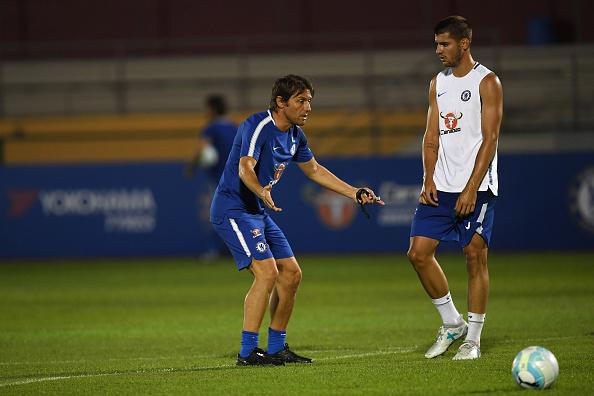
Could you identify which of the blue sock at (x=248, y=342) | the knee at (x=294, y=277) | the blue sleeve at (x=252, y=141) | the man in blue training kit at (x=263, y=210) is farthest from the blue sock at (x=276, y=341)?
the blue sleeve at (x=252, y=141)

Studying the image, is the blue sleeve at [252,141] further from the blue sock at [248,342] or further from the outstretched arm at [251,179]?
the blue sock at [248,342]

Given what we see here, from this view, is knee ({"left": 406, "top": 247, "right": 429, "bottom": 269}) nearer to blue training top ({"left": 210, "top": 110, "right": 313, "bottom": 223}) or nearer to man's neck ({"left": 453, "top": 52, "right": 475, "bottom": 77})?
blue training top ({"left": 210, "top": 110, "right": 313, "bottom": 223})

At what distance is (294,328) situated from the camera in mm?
11109

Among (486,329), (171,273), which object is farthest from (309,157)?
(171,273)

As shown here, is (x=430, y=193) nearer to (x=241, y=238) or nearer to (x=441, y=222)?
(x=441, y=222)

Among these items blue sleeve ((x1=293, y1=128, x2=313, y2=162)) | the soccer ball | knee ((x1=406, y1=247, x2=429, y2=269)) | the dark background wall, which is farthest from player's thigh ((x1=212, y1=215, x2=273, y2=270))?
the dark background wall

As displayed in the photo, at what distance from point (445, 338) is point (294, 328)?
2698mm

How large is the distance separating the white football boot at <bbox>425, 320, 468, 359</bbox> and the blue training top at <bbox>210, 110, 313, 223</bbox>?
1.68 meters

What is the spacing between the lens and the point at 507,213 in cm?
2033

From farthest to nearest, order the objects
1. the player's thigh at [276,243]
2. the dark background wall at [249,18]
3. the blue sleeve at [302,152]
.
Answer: the dark background wall at [249,18] < the blue sleeve at [302,152] < the player's thigh at [276,243]

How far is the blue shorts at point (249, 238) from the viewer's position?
8484 mm

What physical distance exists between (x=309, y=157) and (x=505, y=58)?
1801cm

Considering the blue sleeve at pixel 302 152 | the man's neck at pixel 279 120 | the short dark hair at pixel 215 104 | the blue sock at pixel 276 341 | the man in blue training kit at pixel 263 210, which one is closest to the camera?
the man in blue training kit at pixel 263 210

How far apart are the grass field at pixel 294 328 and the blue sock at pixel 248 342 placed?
0.22 meters
